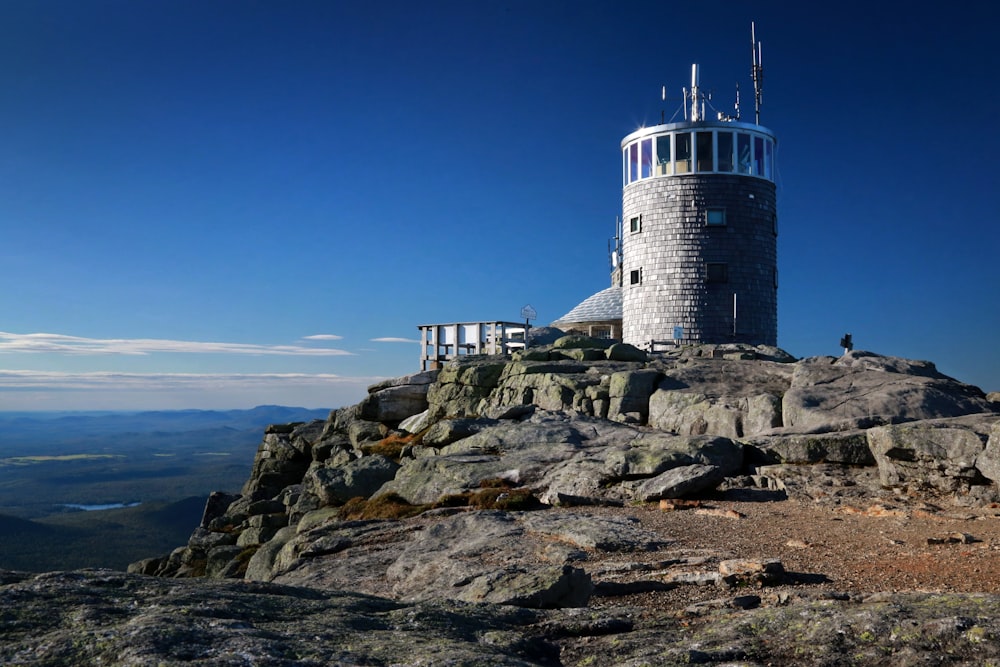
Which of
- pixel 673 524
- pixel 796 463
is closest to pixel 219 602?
pixel 673 524

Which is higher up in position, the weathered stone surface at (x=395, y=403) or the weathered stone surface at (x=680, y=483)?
the weathered stone surface at (x=395, y=403)

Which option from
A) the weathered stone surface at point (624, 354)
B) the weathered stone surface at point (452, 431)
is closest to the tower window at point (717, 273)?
the weathered stone surface at point (624, 354)

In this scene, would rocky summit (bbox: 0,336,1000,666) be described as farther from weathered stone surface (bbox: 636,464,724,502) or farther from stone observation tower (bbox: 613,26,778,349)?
stone observation tower (bbox: 613,26,778,349)

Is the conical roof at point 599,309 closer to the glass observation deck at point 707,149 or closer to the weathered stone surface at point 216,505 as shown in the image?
the glass observation deck at point 707,149

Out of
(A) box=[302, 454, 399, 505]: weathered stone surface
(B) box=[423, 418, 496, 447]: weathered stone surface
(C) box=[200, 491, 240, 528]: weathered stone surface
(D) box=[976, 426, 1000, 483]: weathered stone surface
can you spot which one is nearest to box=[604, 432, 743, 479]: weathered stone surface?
(D) box=[976, 426, 1000, 483]: weathered stone surface

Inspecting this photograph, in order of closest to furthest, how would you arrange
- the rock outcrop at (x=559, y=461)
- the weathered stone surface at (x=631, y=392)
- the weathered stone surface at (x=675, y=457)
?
the rock outcrop at (x=559, y=461), the weathered stone surface at (x=675, y=457), the weathered stone surface at (x=631, y=392)

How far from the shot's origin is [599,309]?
64750 millimetres

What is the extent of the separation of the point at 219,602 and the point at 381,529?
10900 mm

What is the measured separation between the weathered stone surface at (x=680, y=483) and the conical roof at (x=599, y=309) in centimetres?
4541

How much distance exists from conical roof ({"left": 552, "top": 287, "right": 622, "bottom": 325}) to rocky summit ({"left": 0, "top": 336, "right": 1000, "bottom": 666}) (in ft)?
76.3

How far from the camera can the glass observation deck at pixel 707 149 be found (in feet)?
150

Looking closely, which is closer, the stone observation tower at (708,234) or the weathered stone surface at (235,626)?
the weathered stone surface at (235,626)

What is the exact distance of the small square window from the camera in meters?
45.8

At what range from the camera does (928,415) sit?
20250 mm
